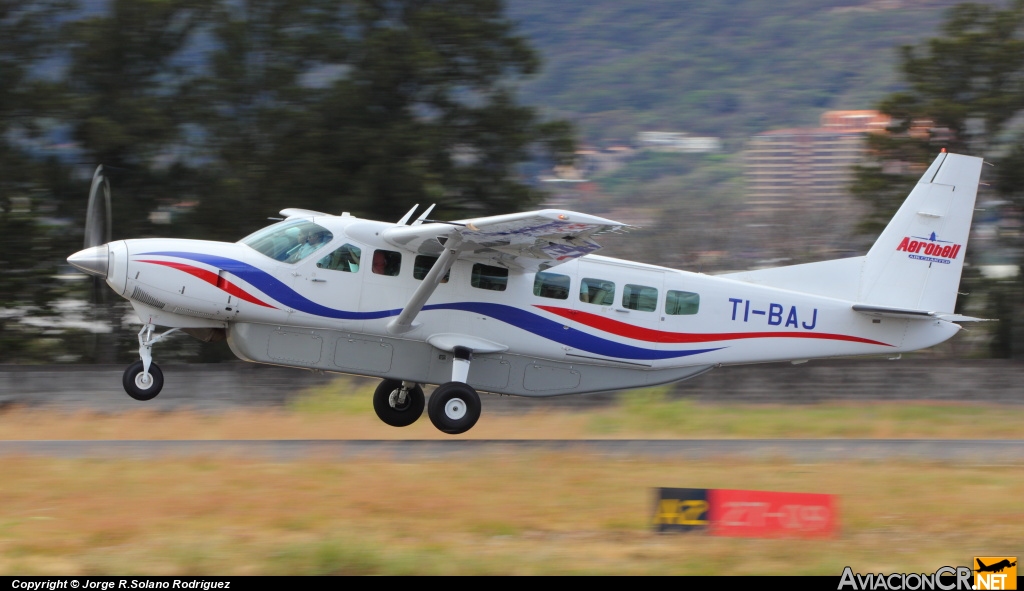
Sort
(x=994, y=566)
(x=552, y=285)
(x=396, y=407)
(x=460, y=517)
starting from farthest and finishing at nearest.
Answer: (x=396, y=407) < (x=552, y=285) < (x=460, y=517) < (x=994, y=566)

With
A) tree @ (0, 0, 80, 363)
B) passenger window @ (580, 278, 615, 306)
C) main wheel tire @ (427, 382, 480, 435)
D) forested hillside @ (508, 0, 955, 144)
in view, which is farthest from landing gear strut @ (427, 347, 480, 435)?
forested hillside @ (508, 0, 955, 144)

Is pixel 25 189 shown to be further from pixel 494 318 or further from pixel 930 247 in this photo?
pixel 930 247

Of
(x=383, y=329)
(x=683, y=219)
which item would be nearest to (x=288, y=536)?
(x=383, y=329)

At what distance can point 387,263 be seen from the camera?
13.9 m

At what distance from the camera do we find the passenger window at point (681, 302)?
14781mm

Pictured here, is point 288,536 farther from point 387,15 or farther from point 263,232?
point 387,15

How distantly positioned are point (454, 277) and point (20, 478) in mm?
5758

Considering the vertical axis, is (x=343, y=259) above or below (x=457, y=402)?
above

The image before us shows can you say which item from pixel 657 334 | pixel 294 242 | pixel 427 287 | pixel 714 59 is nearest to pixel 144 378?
pixel 294 242

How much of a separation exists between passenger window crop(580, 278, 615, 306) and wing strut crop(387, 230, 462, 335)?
2.02 meters

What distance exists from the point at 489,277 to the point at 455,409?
6.10 feet

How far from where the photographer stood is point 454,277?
46.1ft

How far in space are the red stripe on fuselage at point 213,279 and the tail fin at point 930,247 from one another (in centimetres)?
874

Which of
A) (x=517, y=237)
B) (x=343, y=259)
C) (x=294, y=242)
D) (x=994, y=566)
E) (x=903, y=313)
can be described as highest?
(x=517, y=237)
